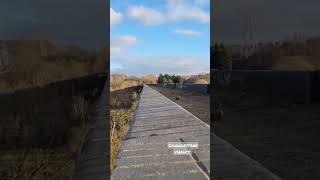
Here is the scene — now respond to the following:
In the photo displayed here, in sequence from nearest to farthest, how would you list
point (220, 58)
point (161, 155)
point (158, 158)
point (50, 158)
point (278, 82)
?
point (50, 158)
point (220, 58)
point (158, 158)
point (161, 155)
point (278, 82)

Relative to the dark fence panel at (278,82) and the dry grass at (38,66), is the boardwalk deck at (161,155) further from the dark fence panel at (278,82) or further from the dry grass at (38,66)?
the dry grass at (38,66)

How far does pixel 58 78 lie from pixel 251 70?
3334 mm

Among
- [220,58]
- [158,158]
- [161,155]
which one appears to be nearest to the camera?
[220,58]

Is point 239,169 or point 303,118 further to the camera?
point 303,118

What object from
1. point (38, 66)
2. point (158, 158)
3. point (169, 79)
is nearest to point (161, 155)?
point (158, 158)

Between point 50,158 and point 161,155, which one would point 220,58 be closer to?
point 161,155

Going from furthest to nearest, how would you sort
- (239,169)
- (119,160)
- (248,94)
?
(248,94), (119,160), (239,169)

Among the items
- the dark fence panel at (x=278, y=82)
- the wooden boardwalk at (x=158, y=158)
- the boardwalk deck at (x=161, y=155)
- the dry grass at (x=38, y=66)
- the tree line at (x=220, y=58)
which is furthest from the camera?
the dark fence panel at (x=278, y=82)

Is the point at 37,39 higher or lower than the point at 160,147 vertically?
higher

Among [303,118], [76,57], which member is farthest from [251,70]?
[76,57]

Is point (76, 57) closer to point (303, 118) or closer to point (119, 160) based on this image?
point (119, 160)

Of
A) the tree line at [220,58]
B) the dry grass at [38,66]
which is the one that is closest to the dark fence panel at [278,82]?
the tree line at [220,58]

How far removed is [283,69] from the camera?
20.3 ft

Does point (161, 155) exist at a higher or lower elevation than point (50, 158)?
lower
